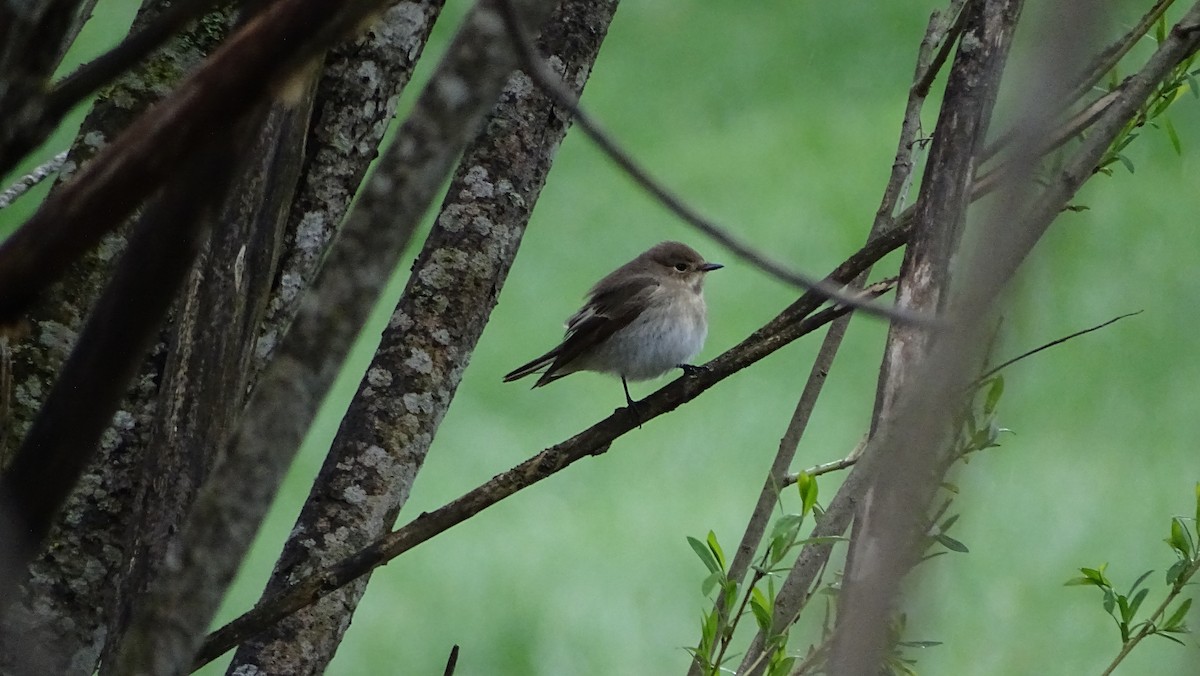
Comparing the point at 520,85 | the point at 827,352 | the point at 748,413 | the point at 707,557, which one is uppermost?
the point at 748,413

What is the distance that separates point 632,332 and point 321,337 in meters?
2.89

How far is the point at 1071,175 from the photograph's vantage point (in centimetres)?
140

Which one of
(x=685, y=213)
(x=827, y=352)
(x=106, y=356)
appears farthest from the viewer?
(x=827, y=352)

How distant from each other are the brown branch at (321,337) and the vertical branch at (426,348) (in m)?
0.92

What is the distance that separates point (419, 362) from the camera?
2.03m

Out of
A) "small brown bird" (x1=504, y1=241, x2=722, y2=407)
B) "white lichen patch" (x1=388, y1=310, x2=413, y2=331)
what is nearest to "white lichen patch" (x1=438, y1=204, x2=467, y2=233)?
"white lichen patch" (x1=388, y1=310, x2=413, y2=331)

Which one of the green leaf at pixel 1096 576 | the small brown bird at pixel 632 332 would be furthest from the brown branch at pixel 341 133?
the small brown bird at pixel 632 332

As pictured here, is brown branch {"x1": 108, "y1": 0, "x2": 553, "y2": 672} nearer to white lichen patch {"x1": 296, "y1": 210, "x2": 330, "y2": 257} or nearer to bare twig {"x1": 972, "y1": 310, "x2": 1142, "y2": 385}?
bare twig {"x1": 972, "y1": 310, "x2": 1142, "y2": 385}

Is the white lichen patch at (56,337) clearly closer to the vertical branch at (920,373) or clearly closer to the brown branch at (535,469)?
the brown branch at (535,469)

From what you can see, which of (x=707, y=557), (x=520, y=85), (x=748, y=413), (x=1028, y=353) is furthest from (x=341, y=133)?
(x=748, y=413)

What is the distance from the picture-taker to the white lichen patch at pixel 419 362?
2.02 metres

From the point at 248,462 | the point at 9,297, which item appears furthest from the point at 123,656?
the point at 9,297

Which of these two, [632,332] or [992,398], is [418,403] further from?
[632,332]

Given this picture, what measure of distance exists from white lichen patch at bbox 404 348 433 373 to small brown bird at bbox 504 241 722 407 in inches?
63.5
